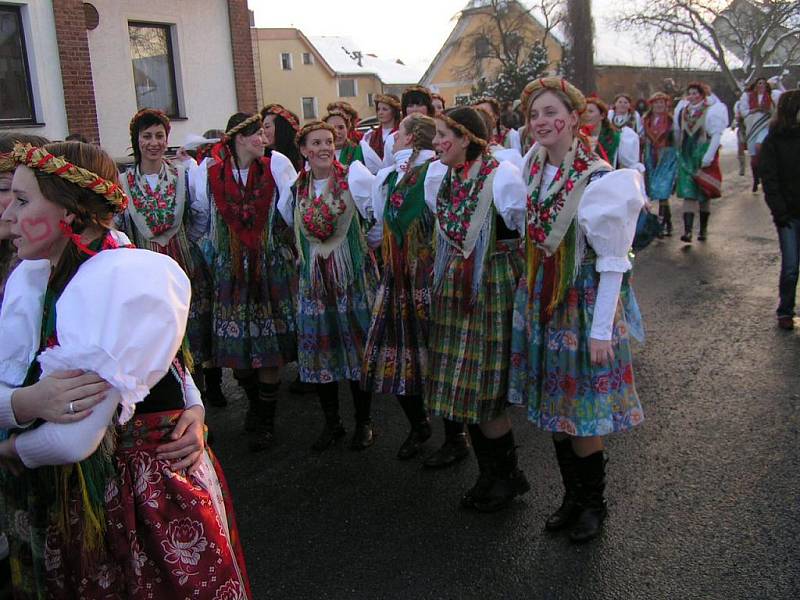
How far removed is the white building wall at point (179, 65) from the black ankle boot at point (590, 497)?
9.71 m

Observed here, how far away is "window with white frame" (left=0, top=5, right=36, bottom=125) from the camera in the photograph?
970cm

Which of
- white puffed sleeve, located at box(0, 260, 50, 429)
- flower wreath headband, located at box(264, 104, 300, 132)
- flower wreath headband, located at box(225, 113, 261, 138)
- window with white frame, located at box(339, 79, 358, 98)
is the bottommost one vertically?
white puffed sleeve, located at box(0, 260, 50, 429)

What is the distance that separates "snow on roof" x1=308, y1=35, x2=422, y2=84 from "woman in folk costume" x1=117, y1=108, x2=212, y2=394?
47.0 meters

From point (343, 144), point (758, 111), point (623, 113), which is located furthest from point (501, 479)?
point (758, 111)

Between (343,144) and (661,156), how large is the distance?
505cm

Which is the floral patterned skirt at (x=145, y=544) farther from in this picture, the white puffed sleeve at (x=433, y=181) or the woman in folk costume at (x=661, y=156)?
the woman in folk costume at (x=661, y=156)

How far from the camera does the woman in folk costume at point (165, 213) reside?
4461mm

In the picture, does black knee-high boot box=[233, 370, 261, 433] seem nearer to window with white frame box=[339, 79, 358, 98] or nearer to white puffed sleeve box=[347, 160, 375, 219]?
white puffed sleeve box=[347, 160, 375, 219]

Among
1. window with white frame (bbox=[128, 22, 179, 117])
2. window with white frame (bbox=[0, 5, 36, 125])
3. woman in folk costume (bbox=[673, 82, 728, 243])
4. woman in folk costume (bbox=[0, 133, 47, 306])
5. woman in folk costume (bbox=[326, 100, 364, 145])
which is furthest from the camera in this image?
window with white frame (bbox=[128, 22, 179, 117])

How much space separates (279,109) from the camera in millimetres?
5965

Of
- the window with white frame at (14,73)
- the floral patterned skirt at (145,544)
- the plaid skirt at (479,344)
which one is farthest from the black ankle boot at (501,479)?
the window with white frame at (14,73)

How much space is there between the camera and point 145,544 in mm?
1745

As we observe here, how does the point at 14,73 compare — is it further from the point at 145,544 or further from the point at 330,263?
the point at 145,544

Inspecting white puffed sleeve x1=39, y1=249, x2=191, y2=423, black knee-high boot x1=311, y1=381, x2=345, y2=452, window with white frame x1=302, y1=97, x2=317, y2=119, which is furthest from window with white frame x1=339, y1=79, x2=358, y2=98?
white puffed sleeve x1=39, y1=249, x2=191, y2=423
